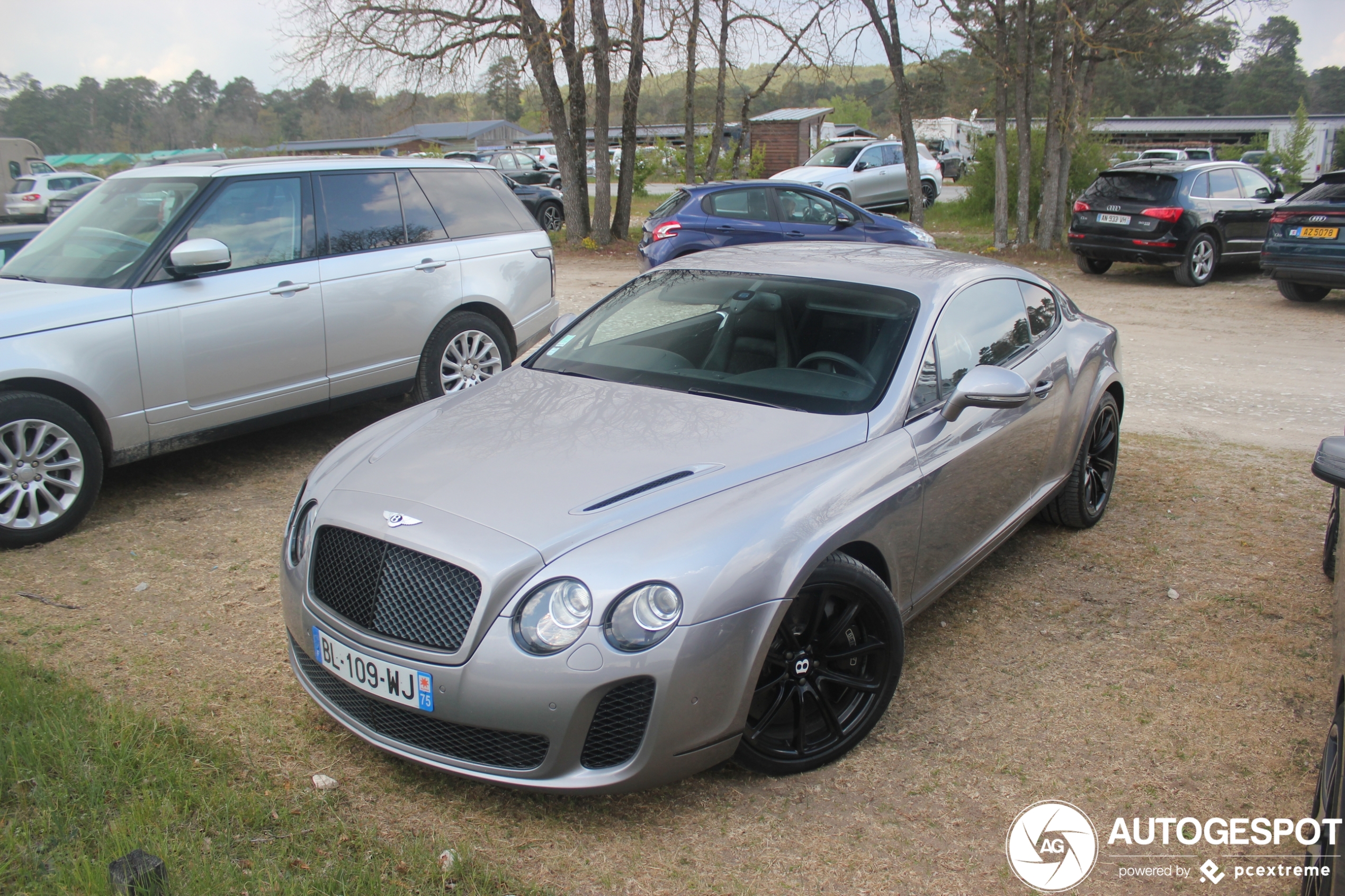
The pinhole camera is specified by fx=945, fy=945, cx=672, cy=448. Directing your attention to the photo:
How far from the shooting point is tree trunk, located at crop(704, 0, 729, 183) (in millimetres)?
20609

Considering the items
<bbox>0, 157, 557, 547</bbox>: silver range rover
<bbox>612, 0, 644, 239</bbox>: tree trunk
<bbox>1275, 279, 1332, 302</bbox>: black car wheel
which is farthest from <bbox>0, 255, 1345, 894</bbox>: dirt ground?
<bbox>612, 0, 644, 239</bbox>: tree trunk

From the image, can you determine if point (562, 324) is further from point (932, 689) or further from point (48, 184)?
point (48, 184)

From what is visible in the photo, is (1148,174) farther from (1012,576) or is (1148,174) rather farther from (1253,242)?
(1012,576)

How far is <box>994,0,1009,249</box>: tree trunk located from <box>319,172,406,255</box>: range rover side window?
12.9 m

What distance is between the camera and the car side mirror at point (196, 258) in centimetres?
489

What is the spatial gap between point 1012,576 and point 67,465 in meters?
4.62

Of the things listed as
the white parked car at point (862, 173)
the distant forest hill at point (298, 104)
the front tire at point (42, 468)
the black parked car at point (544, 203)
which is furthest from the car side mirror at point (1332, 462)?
the distant forest hill at point (298, 104)

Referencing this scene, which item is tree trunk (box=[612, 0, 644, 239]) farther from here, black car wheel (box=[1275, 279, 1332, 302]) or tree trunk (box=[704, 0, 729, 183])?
black car wheel (box=[1275, 279, 1332, 302])

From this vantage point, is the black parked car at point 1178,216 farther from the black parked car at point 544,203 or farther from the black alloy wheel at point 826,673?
the black alloy wheel at point 826,673

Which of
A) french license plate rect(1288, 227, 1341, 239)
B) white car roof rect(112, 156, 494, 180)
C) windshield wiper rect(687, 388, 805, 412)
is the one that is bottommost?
windshield wiper rect(687, 388, 805, 412)

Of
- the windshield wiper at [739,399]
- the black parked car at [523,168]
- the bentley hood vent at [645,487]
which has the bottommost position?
the bentley hood vent at [645,487]

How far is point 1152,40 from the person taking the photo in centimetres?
1541

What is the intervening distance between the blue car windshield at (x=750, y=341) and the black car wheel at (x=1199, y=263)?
12.1m

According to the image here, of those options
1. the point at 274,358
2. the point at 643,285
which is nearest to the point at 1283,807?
→ the point at 643,285
